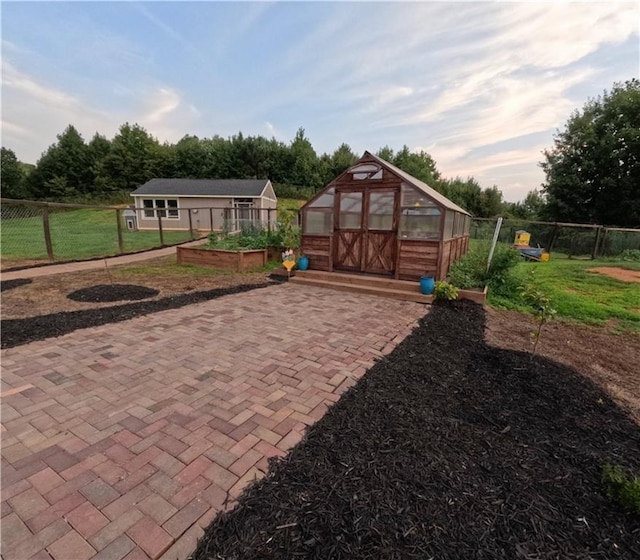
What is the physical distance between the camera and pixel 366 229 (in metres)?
7.71

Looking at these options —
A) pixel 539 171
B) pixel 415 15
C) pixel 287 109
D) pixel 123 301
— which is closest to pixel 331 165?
pixel 287 109

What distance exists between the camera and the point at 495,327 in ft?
17.0

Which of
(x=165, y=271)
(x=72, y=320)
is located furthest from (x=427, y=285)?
(x=165, y=271)

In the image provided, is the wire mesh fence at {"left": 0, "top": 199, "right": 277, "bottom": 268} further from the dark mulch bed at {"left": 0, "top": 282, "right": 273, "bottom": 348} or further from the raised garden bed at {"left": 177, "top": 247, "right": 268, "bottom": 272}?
the dark mulch bed at {"left": 0, "top": 282, "right": 273, "bottom": 348}

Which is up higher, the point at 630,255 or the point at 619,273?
the point at 630,255

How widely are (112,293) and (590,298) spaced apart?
10.6 metres

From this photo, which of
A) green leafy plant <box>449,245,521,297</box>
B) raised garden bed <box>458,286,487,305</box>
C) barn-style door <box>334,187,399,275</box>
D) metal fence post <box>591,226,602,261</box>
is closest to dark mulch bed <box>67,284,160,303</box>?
barn-style door <box>334,187,399,275</box>

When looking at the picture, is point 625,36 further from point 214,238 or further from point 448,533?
point 214,238

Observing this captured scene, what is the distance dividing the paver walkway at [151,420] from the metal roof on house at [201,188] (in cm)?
1882

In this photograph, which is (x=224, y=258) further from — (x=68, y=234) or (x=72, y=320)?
(x=68, y=234)

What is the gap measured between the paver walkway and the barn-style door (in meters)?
3.28

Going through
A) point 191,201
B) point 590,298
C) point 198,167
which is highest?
point 198,167

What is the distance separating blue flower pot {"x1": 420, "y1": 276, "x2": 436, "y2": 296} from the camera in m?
6.58

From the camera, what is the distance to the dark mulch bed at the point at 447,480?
1.49 metres
